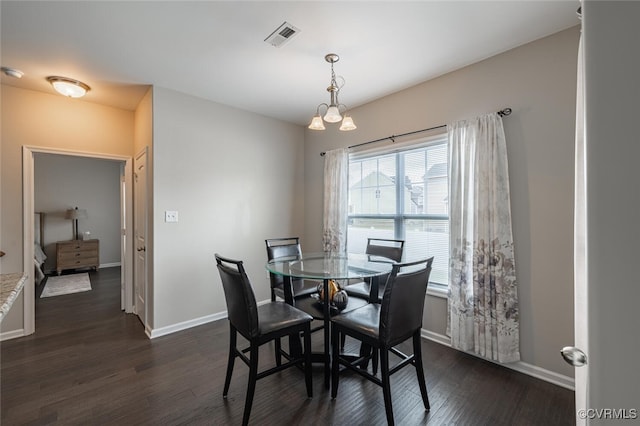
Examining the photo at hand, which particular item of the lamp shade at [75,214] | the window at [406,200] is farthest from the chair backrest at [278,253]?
the lamp shade at [75,214]

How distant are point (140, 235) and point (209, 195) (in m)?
0.96

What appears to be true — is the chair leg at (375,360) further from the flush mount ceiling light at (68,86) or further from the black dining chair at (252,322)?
the flush mount ceiling light at (68,86)

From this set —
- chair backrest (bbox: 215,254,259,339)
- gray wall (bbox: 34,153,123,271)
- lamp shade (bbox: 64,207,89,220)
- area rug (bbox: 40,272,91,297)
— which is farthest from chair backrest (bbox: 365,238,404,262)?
lamp shade (bbox: 64,207,89,220)

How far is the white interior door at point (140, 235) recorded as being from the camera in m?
3.08

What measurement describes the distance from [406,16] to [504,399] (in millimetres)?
2786

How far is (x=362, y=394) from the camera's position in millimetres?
1958

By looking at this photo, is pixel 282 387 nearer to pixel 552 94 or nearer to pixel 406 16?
pixel 406 16

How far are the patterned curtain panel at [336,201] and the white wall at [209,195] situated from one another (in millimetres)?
713

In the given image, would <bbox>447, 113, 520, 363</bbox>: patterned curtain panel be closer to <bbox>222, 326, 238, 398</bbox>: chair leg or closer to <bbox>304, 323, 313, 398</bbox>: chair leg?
<bbox>304, 323, 313, 398</bbox>: chair leg

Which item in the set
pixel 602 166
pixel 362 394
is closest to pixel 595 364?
pixel 602 166

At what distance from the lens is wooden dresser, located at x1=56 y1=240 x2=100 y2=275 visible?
5453 mm

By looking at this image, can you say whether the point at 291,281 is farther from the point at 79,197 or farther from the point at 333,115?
the point at 79,197

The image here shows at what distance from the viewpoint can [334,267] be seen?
7.59 feet

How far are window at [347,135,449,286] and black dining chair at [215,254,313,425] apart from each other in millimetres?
1636
